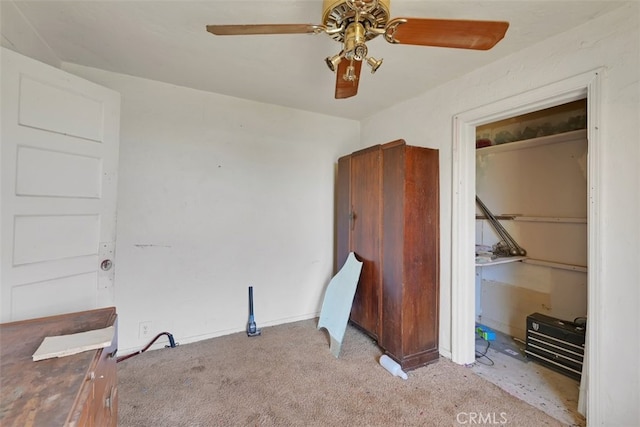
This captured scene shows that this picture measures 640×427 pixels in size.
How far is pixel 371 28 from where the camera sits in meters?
1.14

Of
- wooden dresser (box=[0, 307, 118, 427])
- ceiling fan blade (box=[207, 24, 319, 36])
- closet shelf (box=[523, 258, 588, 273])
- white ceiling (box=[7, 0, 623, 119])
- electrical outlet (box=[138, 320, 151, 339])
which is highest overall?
white ceiling (box=[7, 0, 623, 119])

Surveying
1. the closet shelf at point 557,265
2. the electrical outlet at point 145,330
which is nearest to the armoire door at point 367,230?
the closet shelf at point 557,265

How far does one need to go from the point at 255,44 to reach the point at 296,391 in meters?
2.32

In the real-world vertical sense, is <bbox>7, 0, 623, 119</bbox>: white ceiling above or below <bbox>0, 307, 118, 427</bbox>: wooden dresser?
above

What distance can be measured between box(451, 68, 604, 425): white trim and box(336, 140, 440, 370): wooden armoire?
6.1 inches

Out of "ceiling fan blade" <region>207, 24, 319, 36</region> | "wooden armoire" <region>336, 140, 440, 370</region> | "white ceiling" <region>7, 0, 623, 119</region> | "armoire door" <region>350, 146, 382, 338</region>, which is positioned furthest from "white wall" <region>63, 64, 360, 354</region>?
"ceiling fan blade" <region>207, 24, 319, 36</region>

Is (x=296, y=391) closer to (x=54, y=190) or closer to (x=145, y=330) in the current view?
(x=145, y=330)

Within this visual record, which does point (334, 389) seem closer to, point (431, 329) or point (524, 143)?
point (431, 329)

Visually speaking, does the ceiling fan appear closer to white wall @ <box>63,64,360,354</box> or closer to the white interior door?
the white interior door

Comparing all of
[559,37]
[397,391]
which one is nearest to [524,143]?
[559,37]

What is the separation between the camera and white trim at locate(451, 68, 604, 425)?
1.54m

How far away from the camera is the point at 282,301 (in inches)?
117

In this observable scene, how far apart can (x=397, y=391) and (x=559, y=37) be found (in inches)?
96.8

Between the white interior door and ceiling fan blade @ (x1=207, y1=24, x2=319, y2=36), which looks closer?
ceiling fan blade @ (x1=207, y1=24, x2=319, y2=36)
